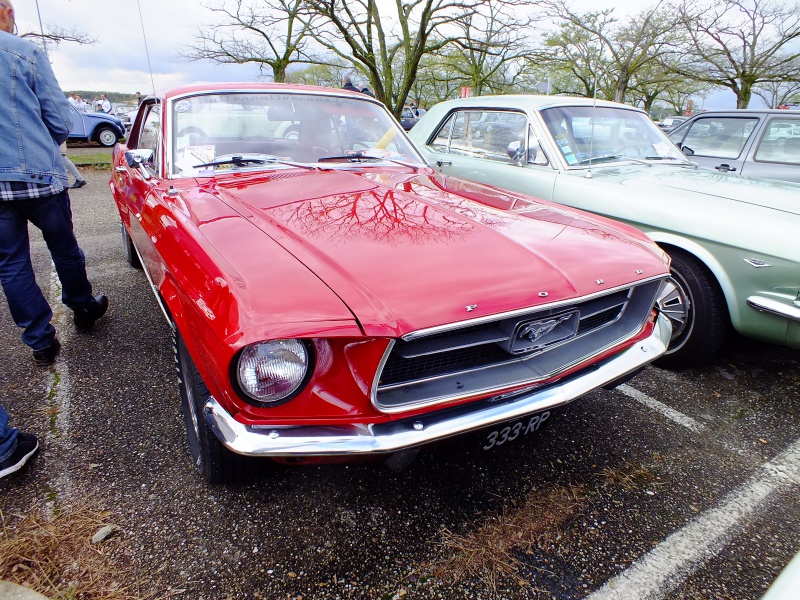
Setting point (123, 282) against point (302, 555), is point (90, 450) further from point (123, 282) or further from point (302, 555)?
point (123, 282)

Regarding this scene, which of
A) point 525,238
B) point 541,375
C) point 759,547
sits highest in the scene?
point 525,238

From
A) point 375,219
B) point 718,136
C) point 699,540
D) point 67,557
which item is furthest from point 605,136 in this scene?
point 67,557

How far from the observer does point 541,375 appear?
5.47 ft

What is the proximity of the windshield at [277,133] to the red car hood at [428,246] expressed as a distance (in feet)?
0.74

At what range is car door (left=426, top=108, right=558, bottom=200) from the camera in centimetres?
367

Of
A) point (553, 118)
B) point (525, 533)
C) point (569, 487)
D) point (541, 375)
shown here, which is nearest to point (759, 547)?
point (569, 487)

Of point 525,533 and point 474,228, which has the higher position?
point 474,228

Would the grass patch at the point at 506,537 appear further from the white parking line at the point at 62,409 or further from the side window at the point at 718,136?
the side window at the point at 718,136

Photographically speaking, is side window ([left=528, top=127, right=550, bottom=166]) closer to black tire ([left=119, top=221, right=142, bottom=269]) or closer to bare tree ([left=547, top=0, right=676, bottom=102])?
black tire ([left=119, top=221, right=142, bottom=269])

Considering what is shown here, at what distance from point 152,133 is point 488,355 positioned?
2.69 metres

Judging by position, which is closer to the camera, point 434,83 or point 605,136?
point 605,136

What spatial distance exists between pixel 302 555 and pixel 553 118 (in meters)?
3.44

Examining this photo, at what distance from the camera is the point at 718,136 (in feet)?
17.9

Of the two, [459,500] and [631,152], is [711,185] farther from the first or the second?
[459,500]
